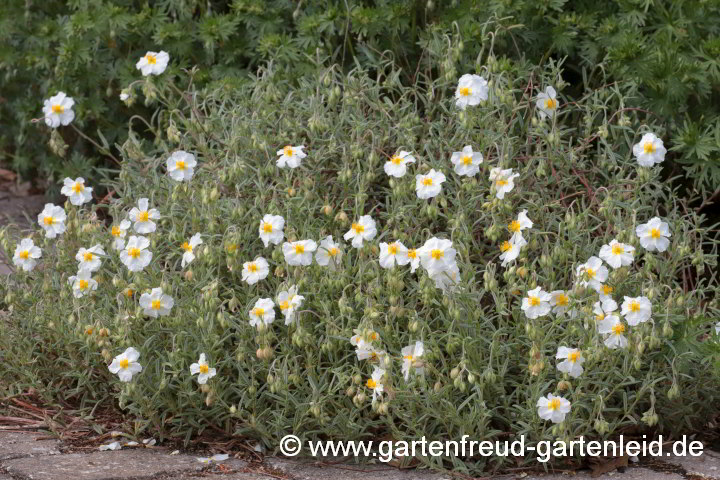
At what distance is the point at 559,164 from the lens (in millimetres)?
3604

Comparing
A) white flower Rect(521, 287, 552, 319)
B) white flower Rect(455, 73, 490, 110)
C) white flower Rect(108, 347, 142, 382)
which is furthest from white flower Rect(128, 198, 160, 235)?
white flower Rect(521, 287, 552, 319)

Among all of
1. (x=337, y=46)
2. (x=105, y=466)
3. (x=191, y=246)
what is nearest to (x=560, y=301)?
(x=191, y=246)

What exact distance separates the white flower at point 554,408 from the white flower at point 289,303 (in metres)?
0.73

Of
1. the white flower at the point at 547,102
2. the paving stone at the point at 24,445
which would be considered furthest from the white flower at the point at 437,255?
the paving stone at the point at 24,445

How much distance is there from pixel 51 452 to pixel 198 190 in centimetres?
98

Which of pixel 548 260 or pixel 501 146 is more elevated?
pixel 501 146

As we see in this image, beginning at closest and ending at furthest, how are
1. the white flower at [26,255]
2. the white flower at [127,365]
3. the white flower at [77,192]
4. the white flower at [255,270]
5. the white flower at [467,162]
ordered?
the white flower at [127,365]
the white flower at [255,270]
the white flower at [467,162]
the white flower at [26,255]
the white flower at [77,192]

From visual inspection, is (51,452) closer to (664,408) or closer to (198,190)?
(198,190)

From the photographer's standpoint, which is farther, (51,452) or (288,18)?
(288,18)

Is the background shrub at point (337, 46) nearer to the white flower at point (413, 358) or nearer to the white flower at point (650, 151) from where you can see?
the white flower at point (650, 151)

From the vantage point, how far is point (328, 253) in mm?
3131

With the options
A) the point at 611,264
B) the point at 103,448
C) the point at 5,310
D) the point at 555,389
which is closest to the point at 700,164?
the point at 611,264

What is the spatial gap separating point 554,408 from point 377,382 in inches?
19.3

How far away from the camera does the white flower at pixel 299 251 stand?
10.0 feet
